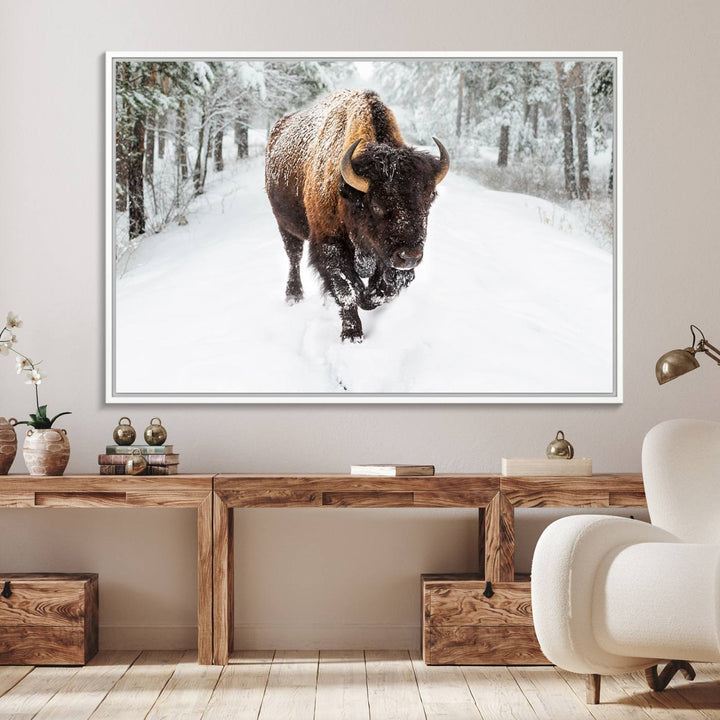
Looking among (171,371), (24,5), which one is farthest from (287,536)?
(24,5)

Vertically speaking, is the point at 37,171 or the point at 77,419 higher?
the point at 37,171

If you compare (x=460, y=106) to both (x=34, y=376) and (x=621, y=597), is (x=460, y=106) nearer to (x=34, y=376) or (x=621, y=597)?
(x=34, y=376)

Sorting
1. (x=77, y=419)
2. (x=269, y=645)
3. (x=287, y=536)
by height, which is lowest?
(x=269, y=645)

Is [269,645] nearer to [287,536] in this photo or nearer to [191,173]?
[287,536]

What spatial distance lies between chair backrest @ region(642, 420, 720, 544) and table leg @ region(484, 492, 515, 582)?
48cm

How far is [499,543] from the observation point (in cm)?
315

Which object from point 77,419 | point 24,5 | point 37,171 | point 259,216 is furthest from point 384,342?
point 24,5

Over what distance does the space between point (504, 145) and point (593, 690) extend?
6.48ft

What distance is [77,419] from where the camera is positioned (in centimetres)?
354

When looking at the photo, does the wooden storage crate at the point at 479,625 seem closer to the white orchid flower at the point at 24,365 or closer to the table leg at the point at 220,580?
the table leg at the point at 220,580

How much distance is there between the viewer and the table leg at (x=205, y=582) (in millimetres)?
3166

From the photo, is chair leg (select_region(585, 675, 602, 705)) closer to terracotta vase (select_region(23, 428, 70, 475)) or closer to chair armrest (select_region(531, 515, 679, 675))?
chair armrest (select_region(531, 515, 679, 675))

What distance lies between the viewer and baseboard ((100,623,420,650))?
3475mm

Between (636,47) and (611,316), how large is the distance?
1028mm
